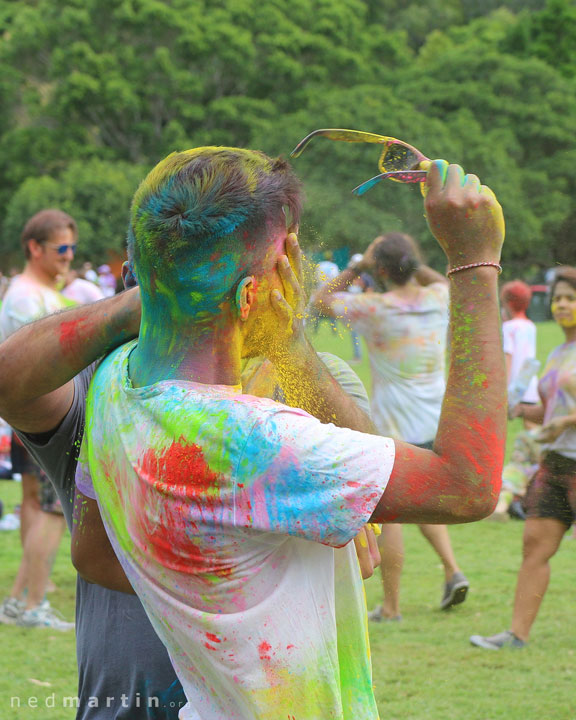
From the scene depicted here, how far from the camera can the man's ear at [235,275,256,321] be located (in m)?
1.37

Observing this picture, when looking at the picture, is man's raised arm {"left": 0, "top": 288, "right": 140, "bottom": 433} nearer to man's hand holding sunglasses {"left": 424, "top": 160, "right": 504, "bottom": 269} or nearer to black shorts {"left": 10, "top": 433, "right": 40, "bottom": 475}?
man's hand holding sunglasses {"left": 424, "top": 160, "right": 504, "bottom": 269}

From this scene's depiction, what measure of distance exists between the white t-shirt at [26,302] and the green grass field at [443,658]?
165cm

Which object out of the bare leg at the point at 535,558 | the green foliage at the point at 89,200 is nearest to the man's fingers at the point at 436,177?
the bare leg at the point at 535,558

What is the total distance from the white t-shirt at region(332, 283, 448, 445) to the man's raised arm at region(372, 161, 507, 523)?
3729 mm

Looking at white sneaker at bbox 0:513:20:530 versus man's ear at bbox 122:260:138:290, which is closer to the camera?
man's ear at bbox 122:260:138:290

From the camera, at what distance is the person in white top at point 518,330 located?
22.7 ft

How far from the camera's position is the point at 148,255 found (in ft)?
4.58

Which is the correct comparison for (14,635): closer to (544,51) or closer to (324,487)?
(324,487)

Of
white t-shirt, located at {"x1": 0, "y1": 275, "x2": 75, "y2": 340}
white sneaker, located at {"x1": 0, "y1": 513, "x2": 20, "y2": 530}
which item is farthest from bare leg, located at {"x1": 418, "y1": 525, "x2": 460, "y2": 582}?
white sneaker, located at {"x1": 0, "y1": 513, "x2": 20, "y2": 530}

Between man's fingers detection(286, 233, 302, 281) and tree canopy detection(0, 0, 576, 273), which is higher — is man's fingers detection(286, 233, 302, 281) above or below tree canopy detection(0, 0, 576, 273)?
below

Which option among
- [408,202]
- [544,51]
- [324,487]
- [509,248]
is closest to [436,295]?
[509,248]

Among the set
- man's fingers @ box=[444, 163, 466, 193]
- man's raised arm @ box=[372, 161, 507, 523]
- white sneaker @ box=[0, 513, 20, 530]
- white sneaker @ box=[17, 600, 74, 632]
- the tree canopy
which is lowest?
white sneaker @ box=[0, 513, 20, 530]

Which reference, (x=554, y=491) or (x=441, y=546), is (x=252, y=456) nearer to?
(x=554, y=491)

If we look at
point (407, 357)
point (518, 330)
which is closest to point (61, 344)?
point (407, 357)
